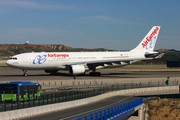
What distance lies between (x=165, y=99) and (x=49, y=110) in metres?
23.8

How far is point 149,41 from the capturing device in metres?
65.9

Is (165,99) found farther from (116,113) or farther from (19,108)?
(19,108)

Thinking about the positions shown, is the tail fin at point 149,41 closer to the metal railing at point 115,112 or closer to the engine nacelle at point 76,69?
the engine nacelle at point 76,69

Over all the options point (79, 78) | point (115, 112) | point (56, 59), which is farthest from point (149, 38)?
point (115, 112)

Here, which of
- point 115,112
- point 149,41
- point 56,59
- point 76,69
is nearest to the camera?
point 115,112

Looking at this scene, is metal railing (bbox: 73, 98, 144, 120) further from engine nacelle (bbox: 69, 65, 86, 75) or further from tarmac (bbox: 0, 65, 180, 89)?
engine nacelle (bbox: 69, 65, 86, 75)

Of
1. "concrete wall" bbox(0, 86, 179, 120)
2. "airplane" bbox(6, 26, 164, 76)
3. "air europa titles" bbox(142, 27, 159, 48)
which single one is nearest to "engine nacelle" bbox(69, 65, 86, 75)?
"airplane" bbox(6, 26, 164, 76)

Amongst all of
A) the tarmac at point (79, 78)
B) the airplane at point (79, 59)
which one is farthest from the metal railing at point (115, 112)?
the airplane at point (79, 59)

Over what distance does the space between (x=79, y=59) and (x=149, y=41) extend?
20.1 metres

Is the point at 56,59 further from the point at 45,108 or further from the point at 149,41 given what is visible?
the point at 45,108

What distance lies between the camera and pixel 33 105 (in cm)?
2108

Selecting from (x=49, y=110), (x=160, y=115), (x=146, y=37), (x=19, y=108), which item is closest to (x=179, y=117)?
(x=160, y=115)

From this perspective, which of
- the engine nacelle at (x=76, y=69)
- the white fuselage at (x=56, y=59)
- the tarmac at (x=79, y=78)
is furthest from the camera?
the engine nacelle at (x=76, y=69)

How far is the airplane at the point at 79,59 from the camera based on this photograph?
50.5 meters
